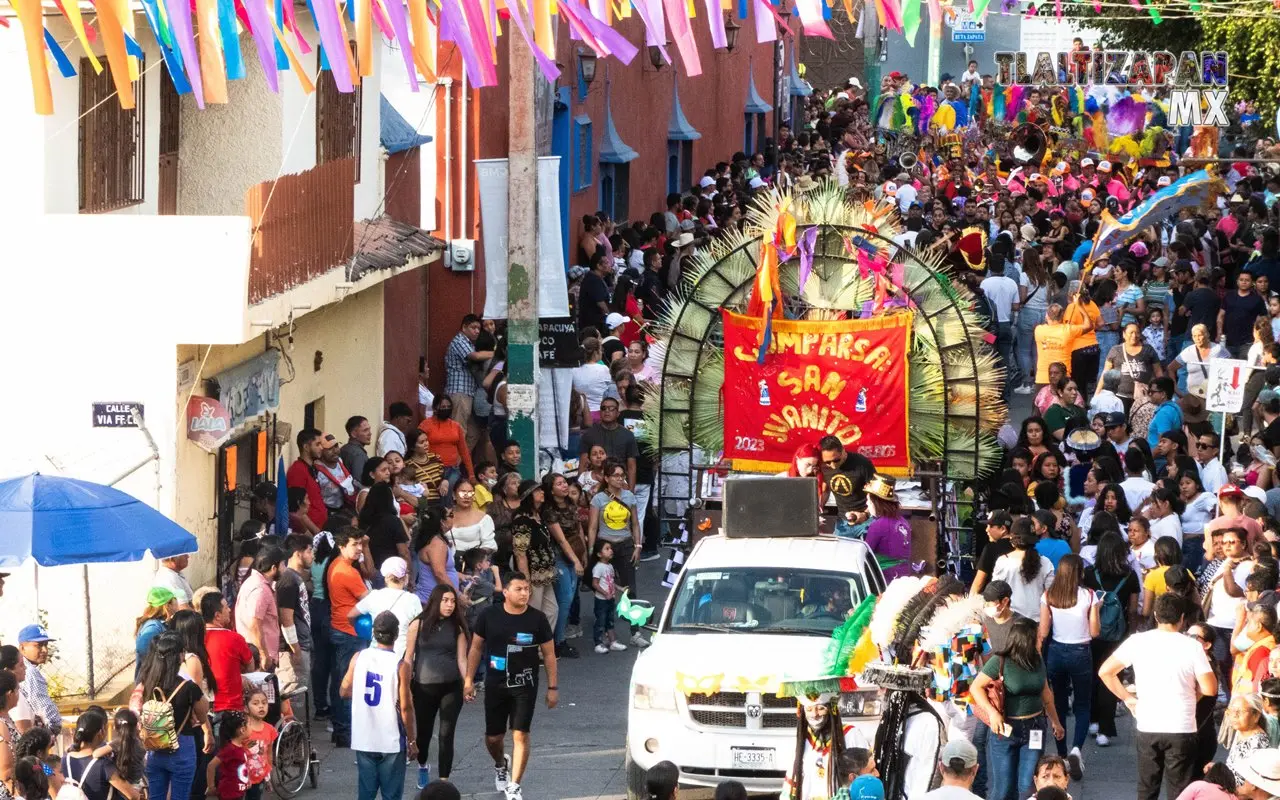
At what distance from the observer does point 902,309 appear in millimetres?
17062

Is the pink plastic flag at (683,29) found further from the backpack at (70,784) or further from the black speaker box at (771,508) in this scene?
the black speaker box at (771,508)

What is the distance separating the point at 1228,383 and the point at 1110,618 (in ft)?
15.2

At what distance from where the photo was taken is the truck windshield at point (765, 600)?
12727mm

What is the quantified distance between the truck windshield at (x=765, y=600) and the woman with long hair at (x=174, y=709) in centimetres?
308

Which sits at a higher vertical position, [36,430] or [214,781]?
[36,430]

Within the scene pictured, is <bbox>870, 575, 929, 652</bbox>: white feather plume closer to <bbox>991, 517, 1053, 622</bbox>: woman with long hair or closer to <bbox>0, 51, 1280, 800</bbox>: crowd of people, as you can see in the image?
<bbox>0, 51, 1280, 800</bbox>: crowd of people

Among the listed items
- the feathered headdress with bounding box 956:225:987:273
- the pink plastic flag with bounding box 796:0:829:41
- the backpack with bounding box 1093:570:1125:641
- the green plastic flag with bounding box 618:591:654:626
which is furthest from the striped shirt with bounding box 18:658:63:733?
the feathered headdress with bounding box 956:225:987:273

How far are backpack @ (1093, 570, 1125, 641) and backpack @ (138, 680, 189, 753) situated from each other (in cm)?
600

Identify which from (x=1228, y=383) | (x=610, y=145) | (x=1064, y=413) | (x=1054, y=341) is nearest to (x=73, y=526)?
(x=1228, y=383)

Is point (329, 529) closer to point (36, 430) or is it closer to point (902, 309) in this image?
point (36, 430)

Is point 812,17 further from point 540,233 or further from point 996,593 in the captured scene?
point 540,233

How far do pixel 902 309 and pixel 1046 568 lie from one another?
Result: 3690mm

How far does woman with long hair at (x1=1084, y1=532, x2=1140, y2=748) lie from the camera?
1391cm

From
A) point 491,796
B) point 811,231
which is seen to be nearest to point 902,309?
point 811,231
